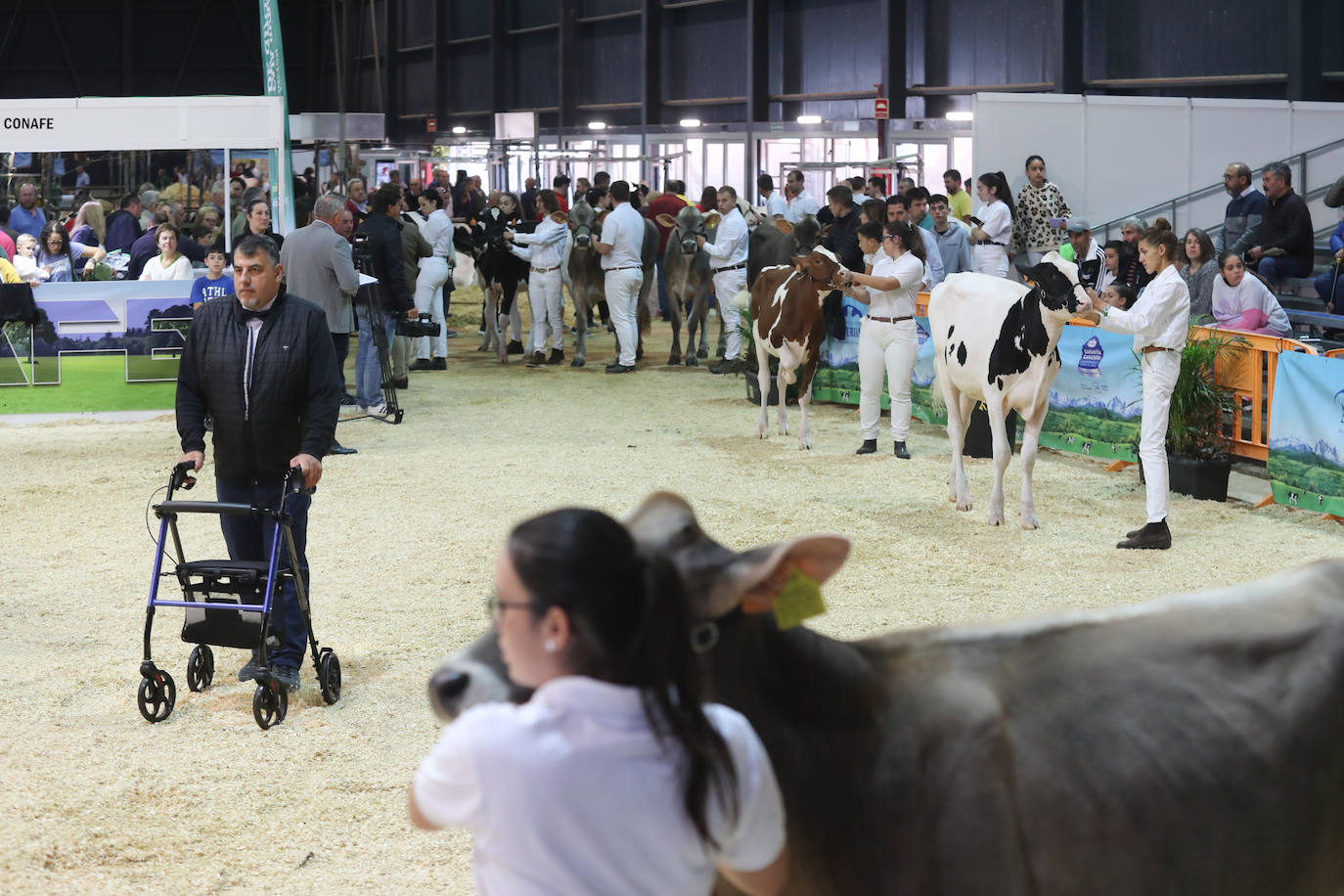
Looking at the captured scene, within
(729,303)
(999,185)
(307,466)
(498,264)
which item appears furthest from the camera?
(498,264)

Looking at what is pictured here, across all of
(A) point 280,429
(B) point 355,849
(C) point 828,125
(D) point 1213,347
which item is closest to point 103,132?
(A) point 280,429

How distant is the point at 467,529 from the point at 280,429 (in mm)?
3460

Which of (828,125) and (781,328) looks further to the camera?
(828,125)

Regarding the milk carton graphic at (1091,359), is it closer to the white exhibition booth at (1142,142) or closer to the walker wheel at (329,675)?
the white exhibition booth at (1142,142)

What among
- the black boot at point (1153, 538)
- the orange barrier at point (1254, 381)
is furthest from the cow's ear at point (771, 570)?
the orange barrier at point (1254, 381)

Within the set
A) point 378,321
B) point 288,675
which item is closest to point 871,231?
point 378,321

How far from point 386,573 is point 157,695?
2.50 metres

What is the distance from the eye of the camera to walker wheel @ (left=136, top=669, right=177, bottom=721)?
6020 millimetres

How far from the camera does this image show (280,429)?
624 centimetres

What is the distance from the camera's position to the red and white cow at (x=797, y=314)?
12.1 meters

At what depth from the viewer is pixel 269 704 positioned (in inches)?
→ 239

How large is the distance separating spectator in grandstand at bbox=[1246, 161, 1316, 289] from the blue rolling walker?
11.2m

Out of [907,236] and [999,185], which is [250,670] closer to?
[907,236]

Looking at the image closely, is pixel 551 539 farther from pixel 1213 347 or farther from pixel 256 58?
pixel 256 58
